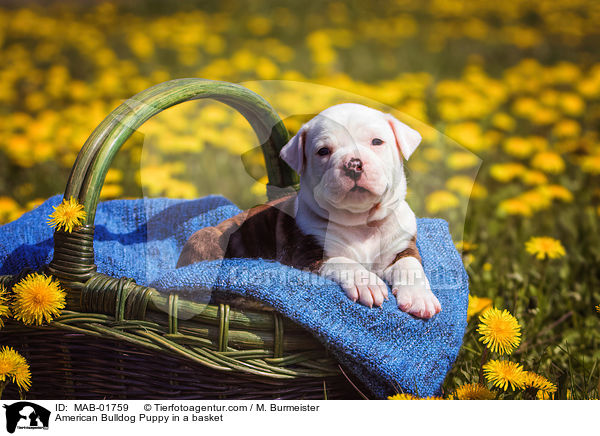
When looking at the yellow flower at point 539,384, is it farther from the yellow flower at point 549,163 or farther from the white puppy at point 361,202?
the yellow flower at point 549,163

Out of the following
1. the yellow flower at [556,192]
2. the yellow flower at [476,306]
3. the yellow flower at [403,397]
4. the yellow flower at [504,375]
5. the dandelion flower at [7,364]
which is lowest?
the yellow flower at [403,397]

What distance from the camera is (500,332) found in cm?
119

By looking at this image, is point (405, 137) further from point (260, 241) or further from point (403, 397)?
point (403, 397)

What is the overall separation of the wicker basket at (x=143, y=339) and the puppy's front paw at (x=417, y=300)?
0.19 m

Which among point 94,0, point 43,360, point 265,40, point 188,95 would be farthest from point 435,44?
point 43,360

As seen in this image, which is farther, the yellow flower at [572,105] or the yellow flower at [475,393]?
the yellow flower at [572,105]

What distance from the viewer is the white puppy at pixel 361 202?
44.1 inches

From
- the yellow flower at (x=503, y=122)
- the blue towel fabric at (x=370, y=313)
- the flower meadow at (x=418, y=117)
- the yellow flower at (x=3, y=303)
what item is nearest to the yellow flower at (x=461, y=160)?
the flower meadow at (x=418, y=117)

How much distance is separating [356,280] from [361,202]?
0.54ft

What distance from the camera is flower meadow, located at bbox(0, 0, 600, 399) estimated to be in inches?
53.1

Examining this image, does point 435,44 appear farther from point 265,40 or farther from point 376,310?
point 376,310

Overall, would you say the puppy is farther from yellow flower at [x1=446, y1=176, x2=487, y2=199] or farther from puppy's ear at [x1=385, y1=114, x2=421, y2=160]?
yellow flower at [x1=446, y1=176, x2=487, y2=199]

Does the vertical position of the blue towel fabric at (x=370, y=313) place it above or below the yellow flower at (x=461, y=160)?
below
